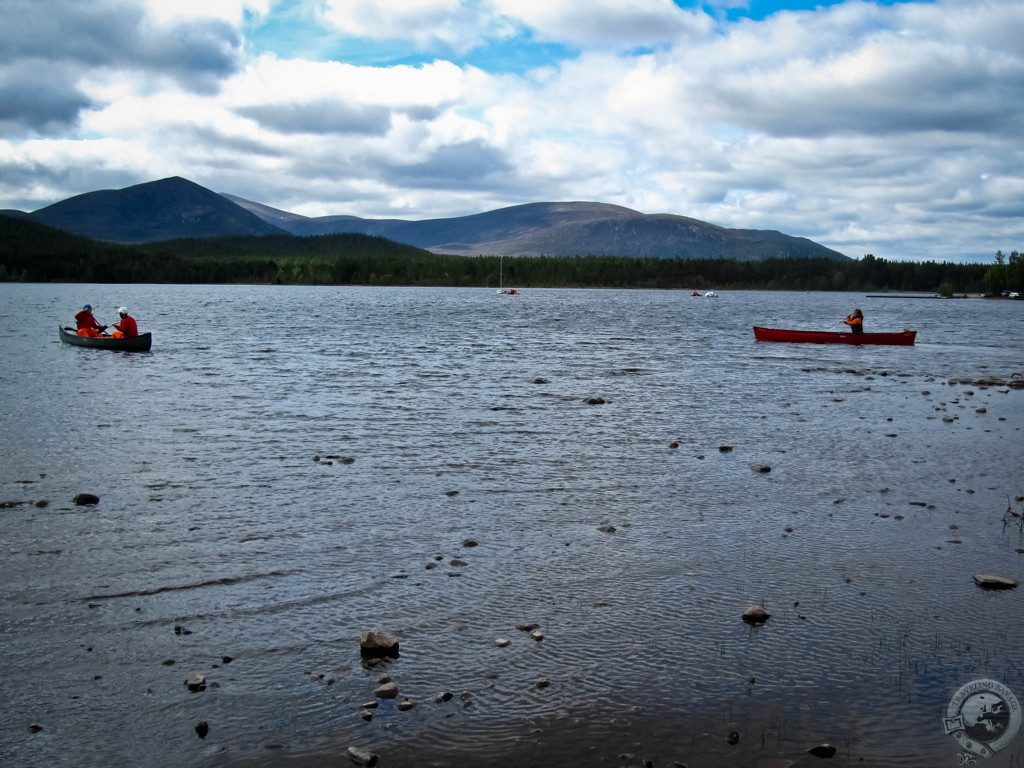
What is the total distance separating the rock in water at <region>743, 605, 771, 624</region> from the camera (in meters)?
10.4

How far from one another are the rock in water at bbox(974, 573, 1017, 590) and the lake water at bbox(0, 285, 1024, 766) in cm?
24

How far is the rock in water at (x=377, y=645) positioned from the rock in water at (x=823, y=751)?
4.34 meters

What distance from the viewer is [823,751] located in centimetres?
759

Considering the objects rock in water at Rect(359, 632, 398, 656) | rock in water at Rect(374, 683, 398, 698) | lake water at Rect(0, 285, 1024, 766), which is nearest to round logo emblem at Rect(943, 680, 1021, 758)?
lake water at Rect(0, 285, 1024, 766)

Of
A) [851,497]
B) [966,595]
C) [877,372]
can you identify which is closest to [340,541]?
[966,595]

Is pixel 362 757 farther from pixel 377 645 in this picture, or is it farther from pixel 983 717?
pixel 983 717

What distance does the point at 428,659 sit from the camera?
937 centimetres

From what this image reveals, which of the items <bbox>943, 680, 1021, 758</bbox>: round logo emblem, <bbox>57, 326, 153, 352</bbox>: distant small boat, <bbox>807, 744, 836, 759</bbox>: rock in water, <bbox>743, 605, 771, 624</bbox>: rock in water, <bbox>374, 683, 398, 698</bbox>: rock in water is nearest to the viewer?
<bbox>807, 744, 836, 759</bbox>: rock in water

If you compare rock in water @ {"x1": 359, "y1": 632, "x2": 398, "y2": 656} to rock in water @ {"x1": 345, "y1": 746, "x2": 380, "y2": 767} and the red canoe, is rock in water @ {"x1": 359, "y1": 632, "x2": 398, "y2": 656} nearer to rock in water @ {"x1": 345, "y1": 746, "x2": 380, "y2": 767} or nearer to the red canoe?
rock in water @ {"x1": 345, "y1": 746, "x2": 380, "y2": 767}

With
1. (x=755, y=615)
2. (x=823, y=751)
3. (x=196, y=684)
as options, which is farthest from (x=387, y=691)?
(x=755, y=615)

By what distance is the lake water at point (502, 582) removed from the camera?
8.00m

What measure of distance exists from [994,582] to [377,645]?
8447 mm

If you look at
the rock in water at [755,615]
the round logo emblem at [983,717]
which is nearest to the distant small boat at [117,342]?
the rock in water at [755,615]

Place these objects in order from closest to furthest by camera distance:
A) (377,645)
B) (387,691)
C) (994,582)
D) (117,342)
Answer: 1. (387,691)
2. (377,645)
3. (994,582)
4. (117,342)
